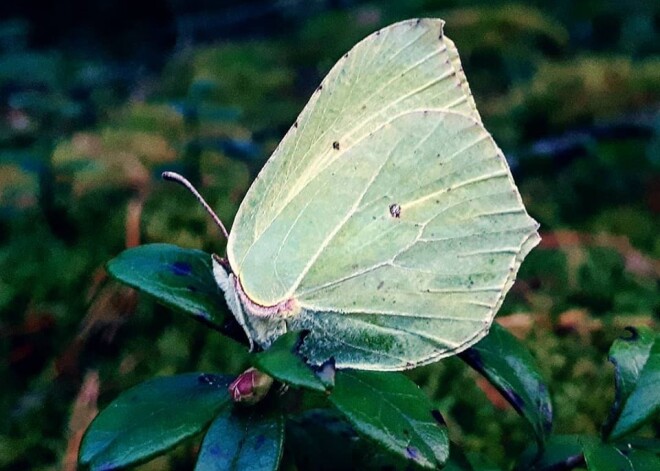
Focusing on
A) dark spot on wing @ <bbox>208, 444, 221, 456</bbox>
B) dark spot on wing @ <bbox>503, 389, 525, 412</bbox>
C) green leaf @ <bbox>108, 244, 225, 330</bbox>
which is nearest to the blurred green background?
dark spot on wing @ <bbox>503, 389, 525, 412</bbox>

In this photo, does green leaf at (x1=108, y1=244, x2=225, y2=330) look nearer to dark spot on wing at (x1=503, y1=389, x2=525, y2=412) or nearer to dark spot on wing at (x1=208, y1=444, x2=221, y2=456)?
dark spot on wing at (x1=208, y1=444, x2=221, y2=456)

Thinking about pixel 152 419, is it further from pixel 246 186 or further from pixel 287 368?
pixel 246 186

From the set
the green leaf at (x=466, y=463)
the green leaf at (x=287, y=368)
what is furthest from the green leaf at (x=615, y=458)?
the green leaf at (x=287, y=368)

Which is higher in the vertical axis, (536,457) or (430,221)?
(430,221)

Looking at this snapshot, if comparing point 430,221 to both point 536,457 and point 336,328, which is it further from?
point 536,457

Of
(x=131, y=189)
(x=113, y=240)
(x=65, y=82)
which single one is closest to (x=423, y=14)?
(x=65, y=82)

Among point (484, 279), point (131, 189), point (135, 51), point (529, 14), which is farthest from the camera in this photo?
point (135, 51)
